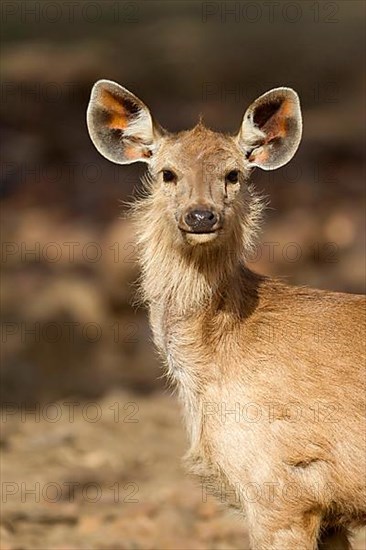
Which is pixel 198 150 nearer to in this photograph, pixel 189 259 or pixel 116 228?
pixel 189 259

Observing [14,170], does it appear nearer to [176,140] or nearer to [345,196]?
[345,196]

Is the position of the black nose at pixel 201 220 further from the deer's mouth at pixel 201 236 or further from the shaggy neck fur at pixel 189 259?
the shaggy neck fur at pixel 189 259

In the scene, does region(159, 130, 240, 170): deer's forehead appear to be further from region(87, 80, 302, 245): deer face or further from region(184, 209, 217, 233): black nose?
region(184, 209, 217, 233): black nose

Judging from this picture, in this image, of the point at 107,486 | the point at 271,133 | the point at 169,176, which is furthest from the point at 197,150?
the point at 107,486

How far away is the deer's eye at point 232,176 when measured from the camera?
8008 millimetres

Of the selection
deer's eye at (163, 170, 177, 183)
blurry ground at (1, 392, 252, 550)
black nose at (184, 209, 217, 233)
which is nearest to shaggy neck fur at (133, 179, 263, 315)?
deer's eye at (163, 170, 177, 183)

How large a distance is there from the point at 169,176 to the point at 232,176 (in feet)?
1.37

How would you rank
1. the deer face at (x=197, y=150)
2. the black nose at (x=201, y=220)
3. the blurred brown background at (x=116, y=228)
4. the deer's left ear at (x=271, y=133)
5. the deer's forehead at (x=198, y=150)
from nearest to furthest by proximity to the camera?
the black nose at (x=201, y=220) → the deer face at (x=197, y=150) → the deer's forehead at (x=198, y=150) → the deer's left ear at (x=271, y=133) → the blurred brown background at (x=116, y=228)

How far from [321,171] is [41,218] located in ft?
20.4

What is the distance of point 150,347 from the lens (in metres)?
16.8

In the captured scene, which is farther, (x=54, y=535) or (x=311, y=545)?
(x=54, y=535)

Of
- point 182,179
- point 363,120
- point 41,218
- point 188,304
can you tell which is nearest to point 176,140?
point 182,179

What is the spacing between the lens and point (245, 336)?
7.96m

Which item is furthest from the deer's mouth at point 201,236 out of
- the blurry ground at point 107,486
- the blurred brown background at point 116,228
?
the blurred brown background at point 116,228
